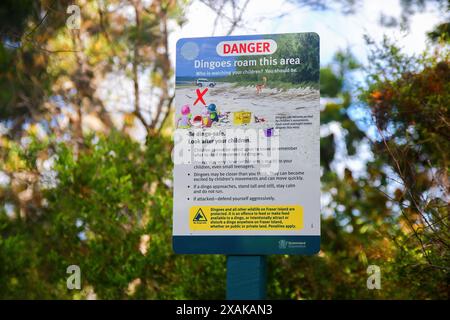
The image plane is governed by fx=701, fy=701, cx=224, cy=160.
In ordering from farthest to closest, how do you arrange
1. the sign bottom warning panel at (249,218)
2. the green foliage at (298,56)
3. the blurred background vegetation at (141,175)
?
the blurred background vegetation at (141,175) < the green foliage at (298,56) < the sign bottom warning panel at (249,218)

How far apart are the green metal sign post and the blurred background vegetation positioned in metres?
1.82

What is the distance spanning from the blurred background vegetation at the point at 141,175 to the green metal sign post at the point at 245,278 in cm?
182

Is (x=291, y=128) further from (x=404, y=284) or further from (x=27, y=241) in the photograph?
(x=27, y=241)

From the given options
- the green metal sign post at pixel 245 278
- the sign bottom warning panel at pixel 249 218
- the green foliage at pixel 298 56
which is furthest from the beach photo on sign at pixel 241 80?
the green metal sign post at pixel 245 278

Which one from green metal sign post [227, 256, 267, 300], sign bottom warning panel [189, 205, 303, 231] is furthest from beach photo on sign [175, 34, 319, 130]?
green metal sign post [227, 256, 267, 300]

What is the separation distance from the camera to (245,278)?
4902 mm

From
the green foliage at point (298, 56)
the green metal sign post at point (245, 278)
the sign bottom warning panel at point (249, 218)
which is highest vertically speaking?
the green foliage at point (298, 56)

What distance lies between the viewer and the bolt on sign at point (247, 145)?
4.88 meters

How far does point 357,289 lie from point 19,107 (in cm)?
668

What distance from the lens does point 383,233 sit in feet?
23.1

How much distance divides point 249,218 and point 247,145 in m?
0.56

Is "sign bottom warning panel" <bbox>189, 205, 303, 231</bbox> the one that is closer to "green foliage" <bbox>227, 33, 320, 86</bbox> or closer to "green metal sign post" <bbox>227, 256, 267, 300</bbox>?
"green metal sign post" <bbox>227, 256, 267, 300</bbox>

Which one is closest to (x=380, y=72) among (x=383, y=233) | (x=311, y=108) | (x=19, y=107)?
(x=383, y=233)

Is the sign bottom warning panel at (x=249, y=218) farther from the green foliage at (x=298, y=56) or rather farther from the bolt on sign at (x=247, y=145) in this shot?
the green foliage at (x=298, y=56)
